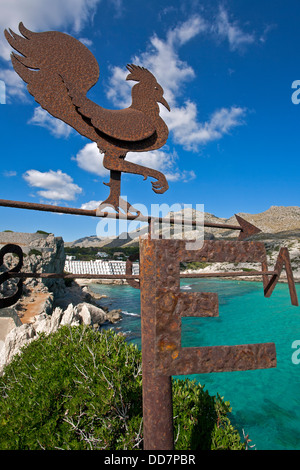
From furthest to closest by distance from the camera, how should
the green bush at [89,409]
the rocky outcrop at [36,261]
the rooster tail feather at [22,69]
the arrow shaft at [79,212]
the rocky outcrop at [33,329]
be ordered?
the rocky outcrop at [36,261], the rocky outcrop at [33,329], the green bush at [89,409], the rooster tail feather at [22,69], the arrow shaft at [79,212]

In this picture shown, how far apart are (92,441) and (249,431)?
764 cm

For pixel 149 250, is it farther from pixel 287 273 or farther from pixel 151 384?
pixel 287 273

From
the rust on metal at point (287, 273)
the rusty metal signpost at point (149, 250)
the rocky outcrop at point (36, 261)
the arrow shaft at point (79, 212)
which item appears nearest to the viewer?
the rusty metal signpost at point (149, 250)

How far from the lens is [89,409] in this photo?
446cm

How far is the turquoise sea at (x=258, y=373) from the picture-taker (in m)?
9.25

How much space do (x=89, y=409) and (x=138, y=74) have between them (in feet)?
18.9

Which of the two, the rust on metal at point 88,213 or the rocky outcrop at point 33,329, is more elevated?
the rust on metal at point 88,213

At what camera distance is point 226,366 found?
4.24ft

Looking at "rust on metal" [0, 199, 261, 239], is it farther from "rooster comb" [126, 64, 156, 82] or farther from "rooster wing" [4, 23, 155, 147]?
"rooster comb" [126, 64, 156, 82]

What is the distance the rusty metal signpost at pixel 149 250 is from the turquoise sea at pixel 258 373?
24.3ft

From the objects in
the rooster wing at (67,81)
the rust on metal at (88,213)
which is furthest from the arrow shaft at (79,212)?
the rooster wing at (67,81)

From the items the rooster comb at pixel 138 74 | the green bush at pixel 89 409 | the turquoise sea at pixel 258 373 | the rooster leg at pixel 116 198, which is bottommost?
the turquoise sea at pixel 258 373

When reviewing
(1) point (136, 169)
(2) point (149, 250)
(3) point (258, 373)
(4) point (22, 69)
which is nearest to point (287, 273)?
(2) point (149, 250)

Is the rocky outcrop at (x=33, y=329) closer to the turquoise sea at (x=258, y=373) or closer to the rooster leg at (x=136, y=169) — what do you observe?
the turquoise sea at (x=258, y=373)
